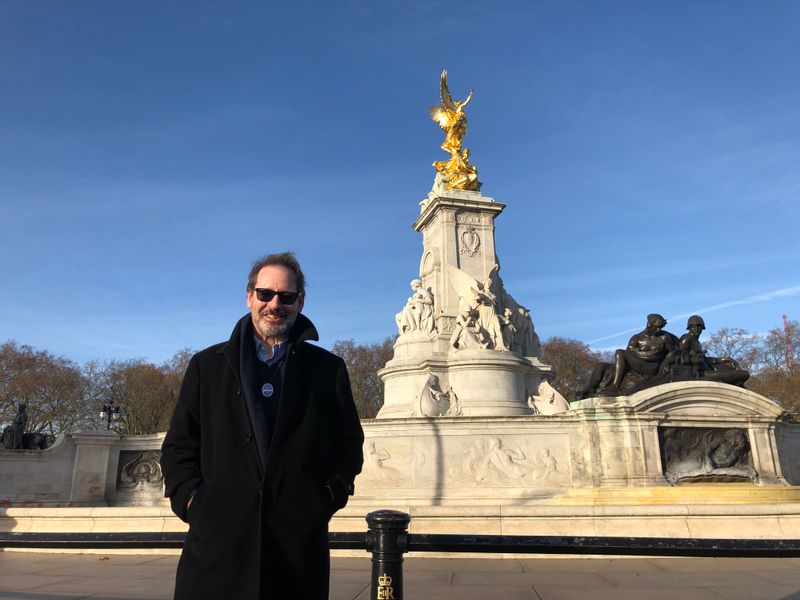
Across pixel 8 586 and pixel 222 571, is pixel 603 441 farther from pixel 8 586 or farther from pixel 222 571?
pixel 222 571

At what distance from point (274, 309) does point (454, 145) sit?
25.4 m

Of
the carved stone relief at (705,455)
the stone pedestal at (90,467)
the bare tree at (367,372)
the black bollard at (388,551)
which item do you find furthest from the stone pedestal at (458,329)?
the bare tree at (367,372)

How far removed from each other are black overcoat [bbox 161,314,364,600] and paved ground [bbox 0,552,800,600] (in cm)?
359

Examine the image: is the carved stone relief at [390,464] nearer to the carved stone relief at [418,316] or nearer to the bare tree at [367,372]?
the carved stone relief at [418,316]

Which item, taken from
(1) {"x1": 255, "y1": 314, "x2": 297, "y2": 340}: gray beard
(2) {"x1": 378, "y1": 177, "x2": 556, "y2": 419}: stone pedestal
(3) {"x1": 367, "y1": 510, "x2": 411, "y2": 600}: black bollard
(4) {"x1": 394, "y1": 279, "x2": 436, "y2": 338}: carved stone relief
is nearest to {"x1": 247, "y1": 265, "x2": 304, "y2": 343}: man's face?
(1) {"x1": 255, "y1": 314, "x2": 297, "y2": 340}: gray beard

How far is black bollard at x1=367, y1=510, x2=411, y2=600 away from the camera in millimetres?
4281

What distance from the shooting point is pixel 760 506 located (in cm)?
892

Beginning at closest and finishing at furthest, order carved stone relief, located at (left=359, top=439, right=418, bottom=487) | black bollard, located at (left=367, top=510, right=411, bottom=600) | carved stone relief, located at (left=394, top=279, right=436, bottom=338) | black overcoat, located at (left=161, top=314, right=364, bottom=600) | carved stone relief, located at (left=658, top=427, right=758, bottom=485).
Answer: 1. black overcoat, located at (left=161, top=314, right=364, bottom=600)
2. black bollard, located at (left=367, top=510, right=411, bottom=600)
3. carved stone relief, located at (left=658, top=427, right=758, bottom=485)
4. carved stone relief, located at (left=359, top=439, right=418, bottom=487)
5. carved stone relief, located at (left=394, top=279, right=436, bottom=338)

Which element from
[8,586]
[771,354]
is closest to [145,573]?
[8,586]

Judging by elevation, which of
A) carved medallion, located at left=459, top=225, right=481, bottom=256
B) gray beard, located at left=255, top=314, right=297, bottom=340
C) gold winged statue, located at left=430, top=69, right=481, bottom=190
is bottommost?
gray beard, located at left=255, top=314, right=297, bottom=340

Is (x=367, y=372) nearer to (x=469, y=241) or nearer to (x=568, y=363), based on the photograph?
(x=568, y=363)

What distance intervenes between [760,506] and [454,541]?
487 centimetres

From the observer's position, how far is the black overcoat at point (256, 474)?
9.05 feet

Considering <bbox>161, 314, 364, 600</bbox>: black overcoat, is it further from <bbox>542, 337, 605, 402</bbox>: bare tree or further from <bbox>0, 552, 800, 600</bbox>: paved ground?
<bbox>542, 337, 605, 402</bbox>: bare tree
